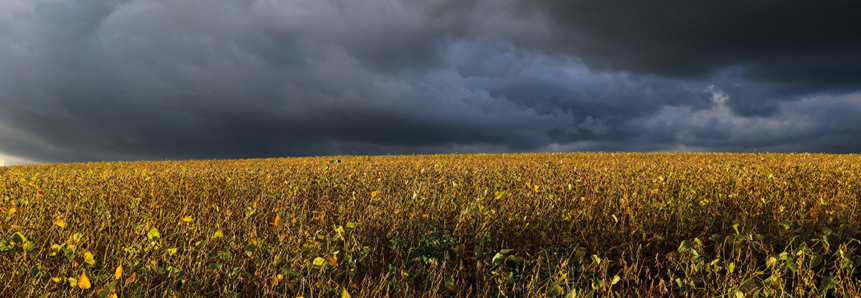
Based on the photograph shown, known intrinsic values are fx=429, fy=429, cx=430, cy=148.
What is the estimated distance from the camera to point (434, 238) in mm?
3451

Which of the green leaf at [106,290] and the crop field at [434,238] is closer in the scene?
the green leaf at [106,290]

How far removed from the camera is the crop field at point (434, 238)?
9.43ft

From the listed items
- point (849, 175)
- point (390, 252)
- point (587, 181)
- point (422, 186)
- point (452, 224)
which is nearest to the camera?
point (390, 252)

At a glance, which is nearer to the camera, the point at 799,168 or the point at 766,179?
the point at 766,179

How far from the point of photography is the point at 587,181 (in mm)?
5996

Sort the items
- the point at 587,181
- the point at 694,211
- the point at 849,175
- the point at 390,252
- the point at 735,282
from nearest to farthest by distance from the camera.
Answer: the point at 735,282
the point at 390,252
the point at 694,211
the point at 587,181
the point at 849,175

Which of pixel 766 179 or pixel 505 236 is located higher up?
pixel 766 179

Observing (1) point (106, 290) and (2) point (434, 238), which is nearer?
(1) point (106, 290)

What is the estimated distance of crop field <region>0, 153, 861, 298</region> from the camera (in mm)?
2875

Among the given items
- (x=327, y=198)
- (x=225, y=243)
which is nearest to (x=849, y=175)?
Result: (x=327, y=198)

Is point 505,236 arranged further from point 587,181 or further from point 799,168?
point 799,168

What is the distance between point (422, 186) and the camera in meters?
5.62

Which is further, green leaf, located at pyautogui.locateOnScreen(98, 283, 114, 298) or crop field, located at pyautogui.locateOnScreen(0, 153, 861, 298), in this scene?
crop field, located at pyautogui.locateOnScreen(0, 153, 861, 298)

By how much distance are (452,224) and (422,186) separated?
1661 mm
